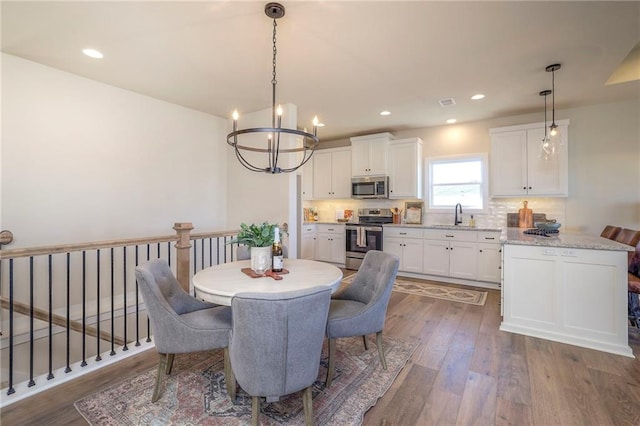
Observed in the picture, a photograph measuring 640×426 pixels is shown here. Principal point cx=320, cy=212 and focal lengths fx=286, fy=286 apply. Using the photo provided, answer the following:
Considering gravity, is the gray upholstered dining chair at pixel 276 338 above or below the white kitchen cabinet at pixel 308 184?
below

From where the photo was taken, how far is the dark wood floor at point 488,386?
1.78m

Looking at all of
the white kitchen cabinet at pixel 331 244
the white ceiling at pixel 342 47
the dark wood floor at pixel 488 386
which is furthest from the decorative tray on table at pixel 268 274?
the white kitchen cabinet at pixel 331 244

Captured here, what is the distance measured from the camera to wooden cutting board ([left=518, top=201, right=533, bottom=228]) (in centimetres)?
450

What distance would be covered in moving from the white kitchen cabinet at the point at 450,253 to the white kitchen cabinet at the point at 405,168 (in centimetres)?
85

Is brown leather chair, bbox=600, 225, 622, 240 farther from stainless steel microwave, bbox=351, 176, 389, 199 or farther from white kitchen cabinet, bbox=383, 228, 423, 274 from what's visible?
stainless steel microwave, bbox=351, 176, 389, 199

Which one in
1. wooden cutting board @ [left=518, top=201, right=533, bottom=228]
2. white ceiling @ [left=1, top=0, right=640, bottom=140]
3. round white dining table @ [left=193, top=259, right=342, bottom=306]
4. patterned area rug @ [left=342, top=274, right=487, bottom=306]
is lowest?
patterned area rug @ [left=342, top=274, right=487, bottom=306]

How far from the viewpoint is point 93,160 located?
→ 11.5ft

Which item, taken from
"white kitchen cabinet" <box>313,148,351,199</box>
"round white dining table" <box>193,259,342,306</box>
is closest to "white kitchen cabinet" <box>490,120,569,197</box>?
"white kitchen cabinet" <box>313,148,351,199</box>

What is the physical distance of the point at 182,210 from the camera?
4430mm

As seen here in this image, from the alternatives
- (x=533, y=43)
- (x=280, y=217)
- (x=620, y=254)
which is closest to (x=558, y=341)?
(x=620, y=254)

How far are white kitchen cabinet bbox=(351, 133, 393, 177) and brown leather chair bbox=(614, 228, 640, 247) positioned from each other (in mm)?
3260

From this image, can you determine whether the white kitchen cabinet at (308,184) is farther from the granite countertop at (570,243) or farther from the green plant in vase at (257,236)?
the green plant in vase at (257,236)

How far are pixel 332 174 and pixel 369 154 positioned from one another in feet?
3.09

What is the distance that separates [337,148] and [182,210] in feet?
10.8
